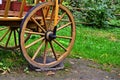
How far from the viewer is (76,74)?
6.05 m

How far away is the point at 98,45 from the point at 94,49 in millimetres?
658

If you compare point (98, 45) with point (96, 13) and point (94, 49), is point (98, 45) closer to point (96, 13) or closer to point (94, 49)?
point (94, 49)

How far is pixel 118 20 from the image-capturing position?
1350cm

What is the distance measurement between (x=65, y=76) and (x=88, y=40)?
377cm

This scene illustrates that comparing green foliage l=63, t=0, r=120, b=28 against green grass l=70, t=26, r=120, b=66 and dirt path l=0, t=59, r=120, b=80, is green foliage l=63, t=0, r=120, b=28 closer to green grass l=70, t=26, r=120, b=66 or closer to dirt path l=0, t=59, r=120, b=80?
green grass l=70, t=26, r=120, b=66

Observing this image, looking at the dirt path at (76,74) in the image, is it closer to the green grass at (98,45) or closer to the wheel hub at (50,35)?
the green grass at (98,45)

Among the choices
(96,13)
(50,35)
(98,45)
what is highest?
(50,35)

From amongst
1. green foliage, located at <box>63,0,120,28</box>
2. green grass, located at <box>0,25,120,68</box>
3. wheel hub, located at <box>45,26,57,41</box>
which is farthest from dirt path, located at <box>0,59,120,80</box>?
green foliage, located at <box>63,0,120,28</box>

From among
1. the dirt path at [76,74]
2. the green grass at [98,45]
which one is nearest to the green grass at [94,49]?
the green grass at [98,45]

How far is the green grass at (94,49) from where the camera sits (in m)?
6.46

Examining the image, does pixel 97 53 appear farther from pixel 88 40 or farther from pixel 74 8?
pixel 74 8

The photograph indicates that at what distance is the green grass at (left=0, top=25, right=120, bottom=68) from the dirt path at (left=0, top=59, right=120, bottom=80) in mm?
386

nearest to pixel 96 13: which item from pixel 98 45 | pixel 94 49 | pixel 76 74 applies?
pixel 98 45

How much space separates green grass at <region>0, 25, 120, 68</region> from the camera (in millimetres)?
6457
